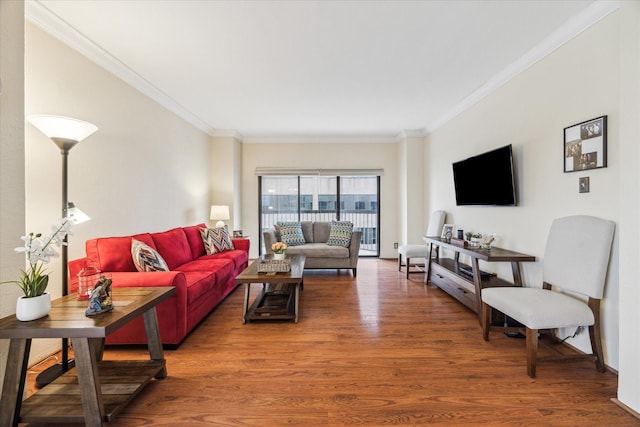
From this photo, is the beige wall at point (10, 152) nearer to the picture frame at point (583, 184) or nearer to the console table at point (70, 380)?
the console table at point (70, 380)

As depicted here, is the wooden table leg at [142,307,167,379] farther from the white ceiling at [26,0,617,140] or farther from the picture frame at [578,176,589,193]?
the picture frame at [578,176,589,193]

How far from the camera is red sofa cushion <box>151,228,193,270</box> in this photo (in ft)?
10.4

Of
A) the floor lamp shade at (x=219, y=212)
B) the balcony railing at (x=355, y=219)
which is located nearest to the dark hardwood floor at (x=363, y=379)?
the floor lamp shade at (x=219, y=212)

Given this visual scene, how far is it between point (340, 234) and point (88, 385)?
157 inches

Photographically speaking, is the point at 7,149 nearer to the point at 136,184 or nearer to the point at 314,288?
the point at 136,184

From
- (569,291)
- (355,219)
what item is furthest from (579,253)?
(355,219)

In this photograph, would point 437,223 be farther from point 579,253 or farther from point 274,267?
point 274,267

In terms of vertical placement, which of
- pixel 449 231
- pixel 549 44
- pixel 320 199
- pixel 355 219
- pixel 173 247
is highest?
pixel 549 44

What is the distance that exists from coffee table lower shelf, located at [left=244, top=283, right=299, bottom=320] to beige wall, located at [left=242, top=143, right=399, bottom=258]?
287 centimetres

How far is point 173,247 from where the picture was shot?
334 centimetres

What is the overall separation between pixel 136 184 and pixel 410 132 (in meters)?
4.73

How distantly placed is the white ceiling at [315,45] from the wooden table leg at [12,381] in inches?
91.4

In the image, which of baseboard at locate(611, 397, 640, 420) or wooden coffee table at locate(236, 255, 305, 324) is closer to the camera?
baseboard at locate(611, 397, 640, 420)

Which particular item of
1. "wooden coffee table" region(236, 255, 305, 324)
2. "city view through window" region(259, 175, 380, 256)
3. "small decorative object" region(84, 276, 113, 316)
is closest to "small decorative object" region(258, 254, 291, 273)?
"wooden coffee table" region(236, 255, 305, 324)
